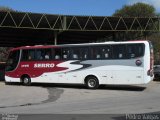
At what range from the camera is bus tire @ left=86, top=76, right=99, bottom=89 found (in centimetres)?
2608

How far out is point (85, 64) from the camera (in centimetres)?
2625

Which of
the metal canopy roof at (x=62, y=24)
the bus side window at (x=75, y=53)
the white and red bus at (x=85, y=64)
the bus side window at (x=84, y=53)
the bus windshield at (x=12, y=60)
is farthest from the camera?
the metal canopy roof at (x=62, y=24)

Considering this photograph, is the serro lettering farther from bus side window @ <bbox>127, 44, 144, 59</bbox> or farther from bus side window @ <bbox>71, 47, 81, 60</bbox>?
bus side window @ <bbox>127, 44, 144, 59</bbox>

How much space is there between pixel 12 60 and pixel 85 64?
602 cm

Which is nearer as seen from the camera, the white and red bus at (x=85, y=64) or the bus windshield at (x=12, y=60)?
the white and red bus at (x=85, y=64)

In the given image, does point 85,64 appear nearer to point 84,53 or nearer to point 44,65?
point 84,53

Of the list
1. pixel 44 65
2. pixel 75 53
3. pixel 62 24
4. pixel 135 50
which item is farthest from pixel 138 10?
pixel 135 50

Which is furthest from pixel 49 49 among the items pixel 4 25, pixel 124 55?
pixel 4 25

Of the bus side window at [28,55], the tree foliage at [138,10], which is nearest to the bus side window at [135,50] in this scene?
the bus side window at [28,55]

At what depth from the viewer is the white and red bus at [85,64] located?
2453 centimetres

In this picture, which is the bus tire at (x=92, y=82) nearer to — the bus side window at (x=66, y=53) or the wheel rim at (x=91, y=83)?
the wheel rim at (x=91, y=83)

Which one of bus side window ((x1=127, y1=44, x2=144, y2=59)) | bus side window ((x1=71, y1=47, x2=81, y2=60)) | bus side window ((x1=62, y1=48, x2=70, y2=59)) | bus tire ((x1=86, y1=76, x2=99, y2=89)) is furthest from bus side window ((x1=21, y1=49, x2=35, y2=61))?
bus side window ((x1=127, y1=44, x2=144, y2=59))

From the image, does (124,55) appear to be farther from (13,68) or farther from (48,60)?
(13,68)

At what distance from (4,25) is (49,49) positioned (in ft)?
34.1
